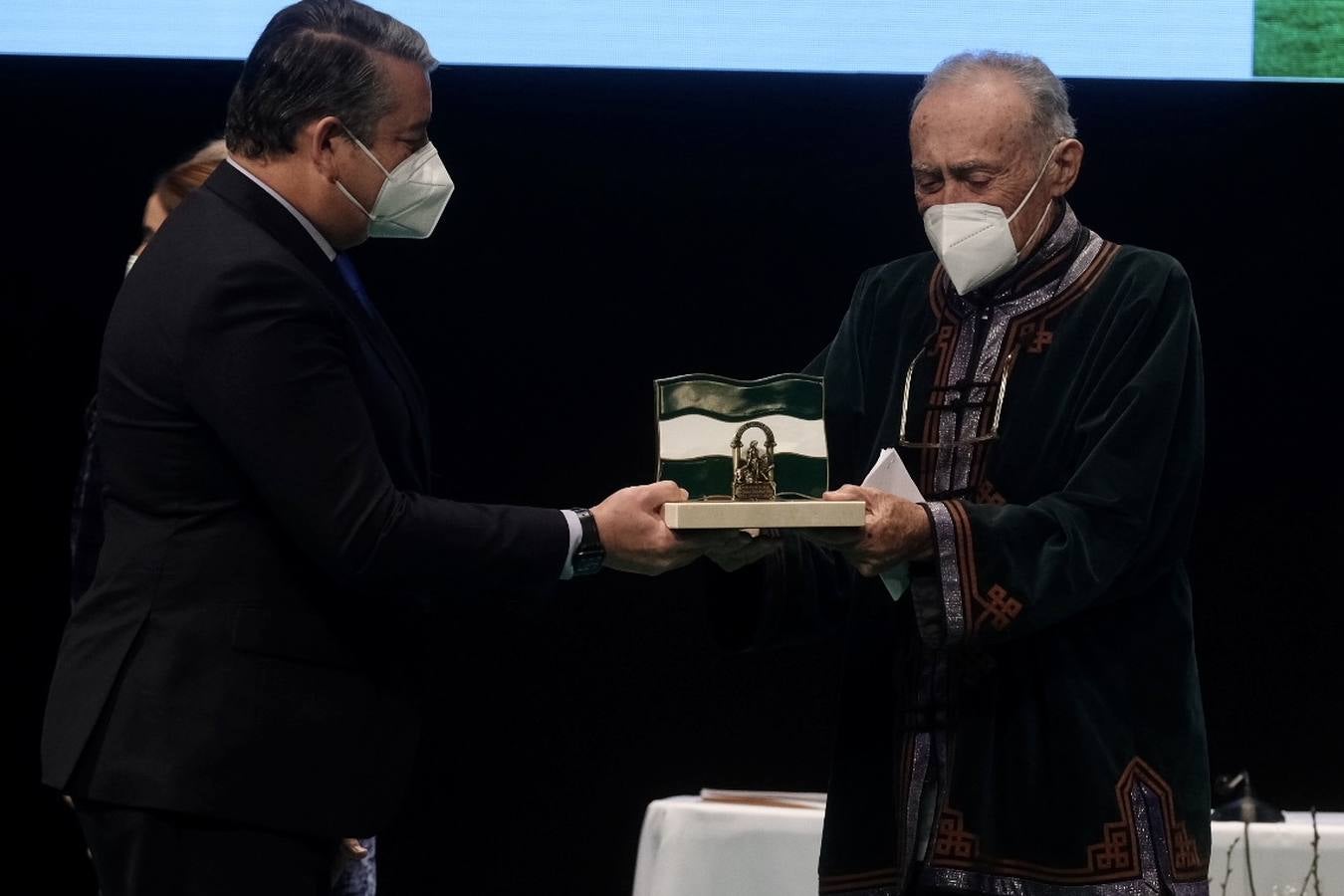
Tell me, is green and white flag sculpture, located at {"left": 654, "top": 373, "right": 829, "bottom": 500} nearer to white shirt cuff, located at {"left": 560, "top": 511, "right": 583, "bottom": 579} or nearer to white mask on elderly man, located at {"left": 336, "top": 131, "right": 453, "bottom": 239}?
white shirt cuff, located at {"left": 560, "top": 511, "right": 583, "bottom": 579}

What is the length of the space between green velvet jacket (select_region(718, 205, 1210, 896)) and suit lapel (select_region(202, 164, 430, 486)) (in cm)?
51

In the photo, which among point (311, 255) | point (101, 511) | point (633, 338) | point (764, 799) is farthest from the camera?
point (633, 338)

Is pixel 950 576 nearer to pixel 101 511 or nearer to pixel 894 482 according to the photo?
pixel 894 482

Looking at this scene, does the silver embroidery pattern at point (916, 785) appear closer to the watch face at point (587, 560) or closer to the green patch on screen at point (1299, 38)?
the watch face at point (587, 560)

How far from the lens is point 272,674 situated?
183 centimetres

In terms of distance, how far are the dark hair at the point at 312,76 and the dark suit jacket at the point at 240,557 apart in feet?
0.41

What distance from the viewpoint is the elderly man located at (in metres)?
2.00

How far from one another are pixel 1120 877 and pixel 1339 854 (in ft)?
3.32

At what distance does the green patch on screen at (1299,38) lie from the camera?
3.36 meters

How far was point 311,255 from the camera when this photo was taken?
1.96 meters

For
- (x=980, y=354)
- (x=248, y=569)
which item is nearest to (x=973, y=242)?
(x=980, y=354)

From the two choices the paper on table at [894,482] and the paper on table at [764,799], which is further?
the paper on table at [764,799]

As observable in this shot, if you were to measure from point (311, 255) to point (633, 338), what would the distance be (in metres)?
1.73

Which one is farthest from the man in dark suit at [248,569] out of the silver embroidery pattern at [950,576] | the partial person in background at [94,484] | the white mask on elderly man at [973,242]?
the partial person in background at [94,484]
